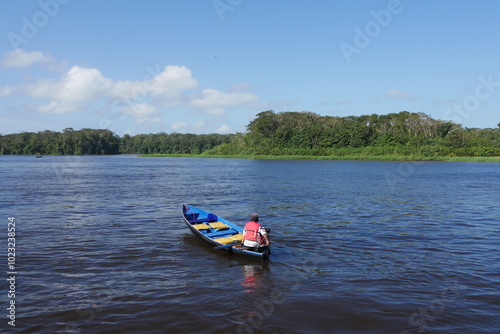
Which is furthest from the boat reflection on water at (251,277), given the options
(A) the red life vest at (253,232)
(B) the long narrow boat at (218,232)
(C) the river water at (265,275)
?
(A) the red life vest at (253,232)

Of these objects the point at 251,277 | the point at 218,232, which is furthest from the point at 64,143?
the point at 251,277

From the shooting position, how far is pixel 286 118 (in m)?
132

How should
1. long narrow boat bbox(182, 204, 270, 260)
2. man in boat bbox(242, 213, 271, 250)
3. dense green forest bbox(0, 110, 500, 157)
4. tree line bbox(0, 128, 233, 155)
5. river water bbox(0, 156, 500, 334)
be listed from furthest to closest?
tree line bbox(0, 128, 233, 155), dense green forest bbox(0, 110, 500, 157), long narrow boat bbox(182, 204, 270, 260), man in boat bbox(242, 213, 271, 250), river water bbox(0, 156, 500, 334)

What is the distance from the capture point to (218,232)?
1578 cm

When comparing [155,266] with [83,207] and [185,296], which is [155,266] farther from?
[83,207]

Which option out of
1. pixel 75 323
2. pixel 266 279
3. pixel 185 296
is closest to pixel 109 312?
pixel 75 323

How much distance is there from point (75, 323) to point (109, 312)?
78 cm

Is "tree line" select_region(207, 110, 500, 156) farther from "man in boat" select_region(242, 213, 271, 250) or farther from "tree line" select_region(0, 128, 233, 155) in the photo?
"man in boat" select_region(242, 213, 271, 250)

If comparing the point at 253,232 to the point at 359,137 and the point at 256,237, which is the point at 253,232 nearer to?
the point at 256,237

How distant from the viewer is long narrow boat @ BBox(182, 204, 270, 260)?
13.0 meters

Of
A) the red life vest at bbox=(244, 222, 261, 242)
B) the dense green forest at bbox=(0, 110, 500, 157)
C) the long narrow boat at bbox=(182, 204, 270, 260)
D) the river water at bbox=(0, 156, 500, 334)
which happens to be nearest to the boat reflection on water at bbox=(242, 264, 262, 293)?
the river water at bbox=(0, 156, 500, 334)

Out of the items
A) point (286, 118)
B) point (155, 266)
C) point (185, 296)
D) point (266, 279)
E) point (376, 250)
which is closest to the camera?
point (185, 296)

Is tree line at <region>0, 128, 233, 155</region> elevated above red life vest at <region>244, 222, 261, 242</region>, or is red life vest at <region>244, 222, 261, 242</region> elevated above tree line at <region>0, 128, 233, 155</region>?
tree line at <region>0, 128, 233, 155</region>

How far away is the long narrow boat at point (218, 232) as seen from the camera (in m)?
13.0
